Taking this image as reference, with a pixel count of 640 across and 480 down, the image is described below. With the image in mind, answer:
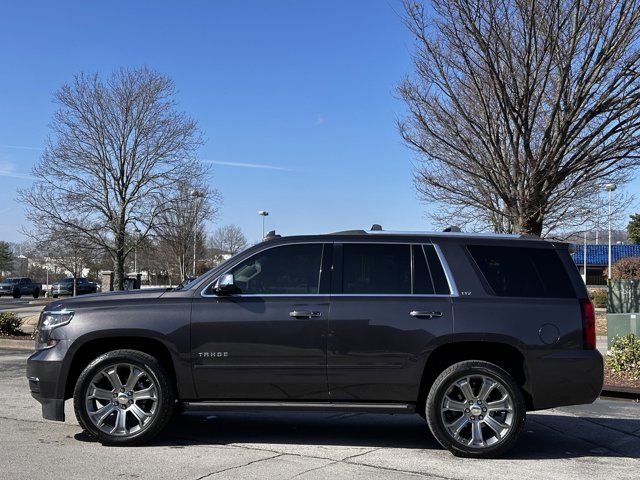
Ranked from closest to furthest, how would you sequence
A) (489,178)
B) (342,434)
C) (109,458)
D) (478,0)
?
1. (109,458)
2. (342,434)
3. (478,0)
4. (489,178)

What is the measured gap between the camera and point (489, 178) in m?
11.0

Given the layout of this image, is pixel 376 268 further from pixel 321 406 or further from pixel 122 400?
pixel 122 400

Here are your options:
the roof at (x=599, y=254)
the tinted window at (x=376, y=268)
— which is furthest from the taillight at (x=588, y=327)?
the roof at (x=599, y=254)

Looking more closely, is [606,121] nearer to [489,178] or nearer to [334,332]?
[489,178]

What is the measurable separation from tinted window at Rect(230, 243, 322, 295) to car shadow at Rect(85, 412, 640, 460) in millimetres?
1496

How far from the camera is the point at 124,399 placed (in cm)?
570

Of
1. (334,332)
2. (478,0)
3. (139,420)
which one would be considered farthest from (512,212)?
(139,420)

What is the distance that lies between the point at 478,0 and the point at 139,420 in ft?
24.8

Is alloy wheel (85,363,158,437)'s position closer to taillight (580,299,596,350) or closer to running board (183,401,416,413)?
running board (183,401,416,413)

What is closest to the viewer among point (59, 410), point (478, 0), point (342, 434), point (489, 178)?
point (59, 410)

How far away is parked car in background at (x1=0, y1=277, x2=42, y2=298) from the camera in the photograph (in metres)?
50.9

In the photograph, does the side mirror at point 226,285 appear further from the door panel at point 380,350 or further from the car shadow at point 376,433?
the car shadow at point 376,433

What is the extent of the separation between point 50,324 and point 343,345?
272cm

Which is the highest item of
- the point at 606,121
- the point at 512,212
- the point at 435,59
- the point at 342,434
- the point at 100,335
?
the point at 435,59
